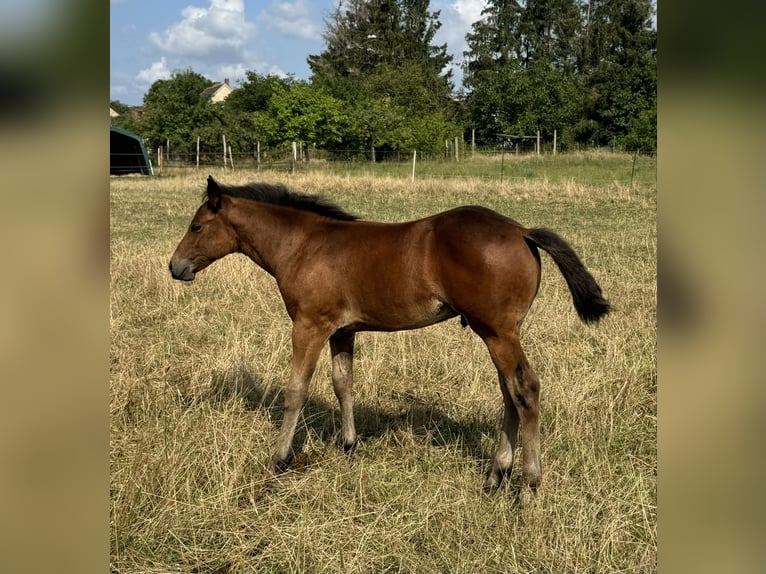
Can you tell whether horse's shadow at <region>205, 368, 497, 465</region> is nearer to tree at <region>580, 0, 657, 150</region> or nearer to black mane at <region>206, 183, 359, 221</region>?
black mane at <region>206, 183, 359, 221</region>

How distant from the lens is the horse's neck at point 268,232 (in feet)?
15.2

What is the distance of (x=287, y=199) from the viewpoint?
16.0ft

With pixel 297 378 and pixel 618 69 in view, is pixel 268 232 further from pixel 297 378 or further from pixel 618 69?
pixel 618 69

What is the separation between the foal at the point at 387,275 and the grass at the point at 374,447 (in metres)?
0.37

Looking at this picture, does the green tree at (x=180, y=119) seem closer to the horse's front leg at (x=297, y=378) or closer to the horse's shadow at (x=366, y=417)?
the horse's shadow at (x=366, y=417)

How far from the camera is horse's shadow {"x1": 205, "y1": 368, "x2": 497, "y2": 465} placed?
482cm

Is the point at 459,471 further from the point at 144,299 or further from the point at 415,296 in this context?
the point at 144,299

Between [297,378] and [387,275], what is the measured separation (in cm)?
101

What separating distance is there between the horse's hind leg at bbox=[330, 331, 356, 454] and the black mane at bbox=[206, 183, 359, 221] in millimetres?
940
